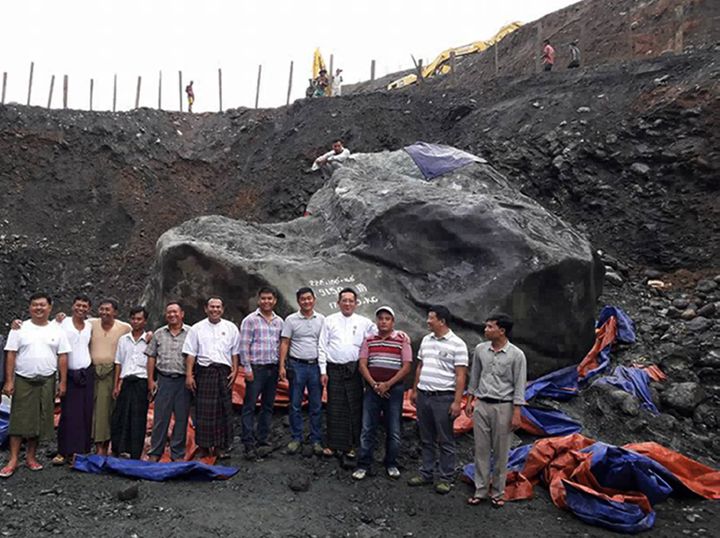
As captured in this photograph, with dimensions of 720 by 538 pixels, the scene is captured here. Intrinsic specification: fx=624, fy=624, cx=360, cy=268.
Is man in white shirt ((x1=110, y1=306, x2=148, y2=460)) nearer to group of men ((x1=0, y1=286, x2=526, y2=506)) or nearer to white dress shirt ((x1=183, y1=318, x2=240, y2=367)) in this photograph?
group of men ((x1=0, y1=286, x2=526, y2=506))

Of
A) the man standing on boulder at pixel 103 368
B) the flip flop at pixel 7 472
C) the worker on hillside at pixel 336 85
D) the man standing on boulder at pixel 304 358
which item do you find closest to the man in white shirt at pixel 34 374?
the flip flop at pixel 7 472

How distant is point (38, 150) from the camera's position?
15.9 metres

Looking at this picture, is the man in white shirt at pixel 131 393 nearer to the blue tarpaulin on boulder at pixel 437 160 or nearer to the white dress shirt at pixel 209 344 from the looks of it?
the white dress shirt at pixel 209 344

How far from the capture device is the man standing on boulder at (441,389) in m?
4.61

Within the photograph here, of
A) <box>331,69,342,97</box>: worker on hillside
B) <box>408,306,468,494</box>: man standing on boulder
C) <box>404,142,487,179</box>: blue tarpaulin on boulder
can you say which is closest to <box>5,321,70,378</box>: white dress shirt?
<box>408,306,468,494</box>: man standing on boulder

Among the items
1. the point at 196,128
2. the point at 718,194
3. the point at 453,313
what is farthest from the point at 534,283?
the point at 196,128

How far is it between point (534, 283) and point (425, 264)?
121 centimetres

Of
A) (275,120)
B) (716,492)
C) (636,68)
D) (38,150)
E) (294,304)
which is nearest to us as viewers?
(716,492)

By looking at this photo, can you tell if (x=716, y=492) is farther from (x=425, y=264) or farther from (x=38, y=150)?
(x=38, y=150)

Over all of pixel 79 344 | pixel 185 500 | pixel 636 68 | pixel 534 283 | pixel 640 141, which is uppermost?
pixel 636 68

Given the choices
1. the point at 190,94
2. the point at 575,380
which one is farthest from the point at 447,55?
the point at 575,380

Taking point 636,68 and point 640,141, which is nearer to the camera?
point 640,141

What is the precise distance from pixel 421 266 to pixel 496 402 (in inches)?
109

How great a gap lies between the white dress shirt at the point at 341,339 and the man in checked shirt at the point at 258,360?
392mm
